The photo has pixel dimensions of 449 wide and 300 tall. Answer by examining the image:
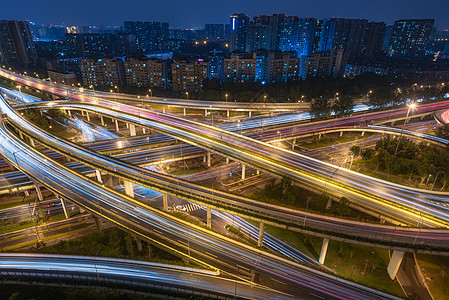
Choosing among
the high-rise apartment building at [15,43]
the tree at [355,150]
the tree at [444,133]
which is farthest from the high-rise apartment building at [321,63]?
the high-rise apartment building at [15,43]

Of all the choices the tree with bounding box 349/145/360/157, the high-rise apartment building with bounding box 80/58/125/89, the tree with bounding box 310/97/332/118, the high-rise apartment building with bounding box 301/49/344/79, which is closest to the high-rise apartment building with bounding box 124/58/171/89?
the high-rise apartment building with bounding box 80/58/125/89

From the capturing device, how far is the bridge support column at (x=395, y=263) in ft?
109

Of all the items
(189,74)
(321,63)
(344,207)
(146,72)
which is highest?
(321,63)

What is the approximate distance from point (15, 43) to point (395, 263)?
251621 mm

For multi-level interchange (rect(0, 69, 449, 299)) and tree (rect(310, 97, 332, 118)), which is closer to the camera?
multi-level interchange (rect(0, 69, 449, 299))

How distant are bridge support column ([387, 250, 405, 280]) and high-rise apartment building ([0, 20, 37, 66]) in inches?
9456

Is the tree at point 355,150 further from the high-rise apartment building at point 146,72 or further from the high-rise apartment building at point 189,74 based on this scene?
the high-rise apartment building at point 146,72

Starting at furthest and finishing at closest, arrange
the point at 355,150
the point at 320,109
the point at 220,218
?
the point at 320,109, the point at 355,150, the point at 220,218

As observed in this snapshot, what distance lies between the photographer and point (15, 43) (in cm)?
18138

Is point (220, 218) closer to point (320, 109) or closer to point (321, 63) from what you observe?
point (320, 109)

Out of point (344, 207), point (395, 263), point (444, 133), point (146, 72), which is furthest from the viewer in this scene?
point (146, 72)

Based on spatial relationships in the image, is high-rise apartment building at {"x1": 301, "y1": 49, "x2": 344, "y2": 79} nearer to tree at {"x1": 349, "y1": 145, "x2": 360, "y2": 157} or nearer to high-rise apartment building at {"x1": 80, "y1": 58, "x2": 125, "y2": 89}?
tree at {"x1": 349, "y1": 145, "x2": 360, "y2": 157}

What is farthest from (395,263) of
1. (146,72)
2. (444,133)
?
(146,72)

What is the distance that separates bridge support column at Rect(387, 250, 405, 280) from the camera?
109 feet
